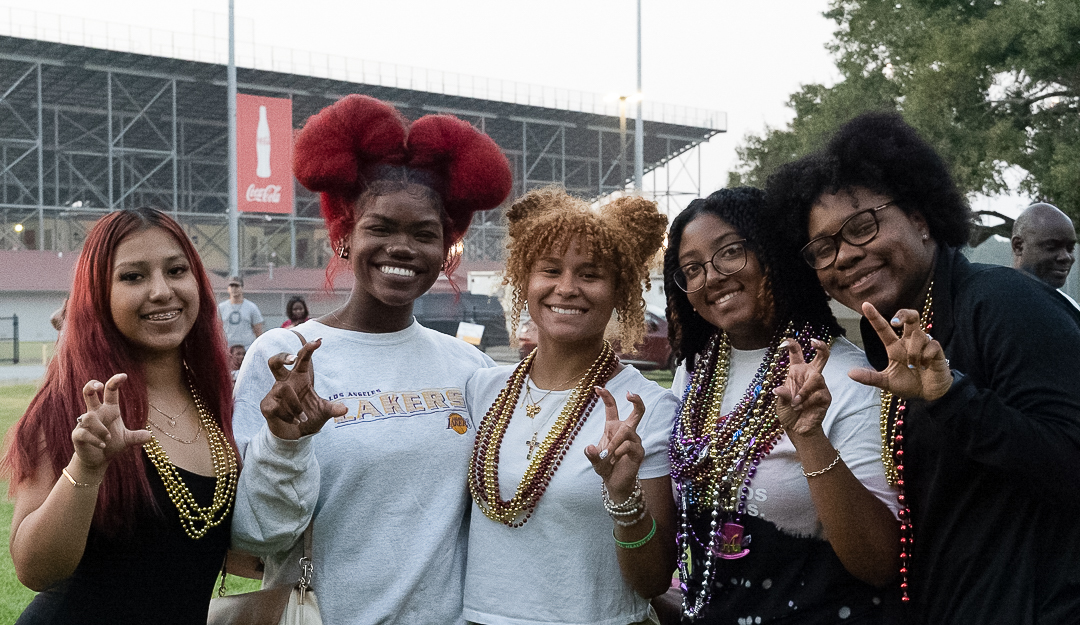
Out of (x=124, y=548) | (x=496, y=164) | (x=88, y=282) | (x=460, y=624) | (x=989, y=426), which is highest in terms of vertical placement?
(x=496, y=164)

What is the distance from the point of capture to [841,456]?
2465 mm

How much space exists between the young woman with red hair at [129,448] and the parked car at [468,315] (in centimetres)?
1655

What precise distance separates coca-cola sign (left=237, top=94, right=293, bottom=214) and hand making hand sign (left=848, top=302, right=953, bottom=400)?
30414mm

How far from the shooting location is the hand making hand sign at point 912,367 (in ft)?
6.81

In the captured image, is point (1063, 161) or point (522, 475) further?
→ point (1063, 161)

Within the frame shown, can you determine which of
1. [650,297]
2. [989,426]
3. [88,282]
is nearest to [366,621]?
[88,282]

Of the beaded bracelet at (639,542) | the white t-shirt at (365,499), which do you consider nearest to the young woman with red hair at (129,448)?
the white t-shirt at (365,499)

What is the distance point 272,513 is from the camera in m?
2.56

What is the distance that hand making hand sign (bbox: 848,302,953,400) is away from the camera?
6.81ft

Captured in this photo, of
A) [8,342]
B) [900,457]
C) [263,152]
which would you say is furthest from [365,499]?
[8,342]

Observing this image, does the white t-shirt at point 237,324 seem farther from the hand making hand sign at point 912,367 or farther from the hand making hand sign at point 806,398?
the hand making hand sign at point 912,367

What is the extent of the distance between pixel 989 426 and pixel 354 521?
69.9 inches

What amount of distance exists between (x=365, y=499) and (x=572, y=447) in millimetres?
655

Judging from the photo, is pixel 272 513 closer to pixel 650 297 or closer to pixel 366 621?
pixel 366 621
